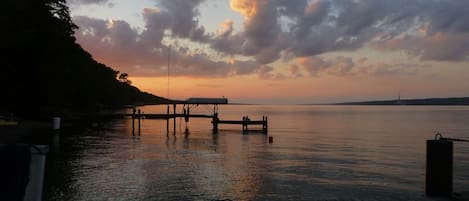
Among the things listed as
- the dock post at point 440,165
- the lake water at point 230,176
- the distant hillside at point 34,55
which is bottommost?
the lake water at point 230,176

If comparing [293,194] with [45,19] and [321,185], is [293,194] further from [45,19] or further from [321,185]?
[45,19]

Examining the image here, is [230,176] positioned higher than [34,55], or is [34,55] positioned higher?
[34,55]

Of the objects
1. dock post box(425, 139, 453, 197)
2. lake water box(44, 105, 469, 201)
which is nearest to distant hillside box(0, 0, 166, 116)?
lake water box(44, 105, 469, 201)

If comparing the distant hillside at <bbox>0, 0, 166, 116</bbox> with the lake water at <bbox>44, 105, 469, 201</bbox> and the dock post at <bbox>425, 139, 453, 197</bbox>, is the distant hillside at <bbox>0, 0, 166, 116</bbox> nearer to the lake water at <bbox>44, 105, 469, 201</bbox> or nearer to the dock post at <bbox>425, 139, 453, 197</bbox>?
the lake water at <bbox>44, 105, 469, 201</bbox>

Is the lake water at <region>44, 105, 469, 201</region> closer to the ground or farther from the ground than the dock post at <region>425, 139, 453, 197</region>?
closer to the ground

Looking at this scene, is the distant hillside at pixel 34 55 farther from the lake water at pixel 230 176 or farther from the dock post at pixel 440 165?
the dock post at pixel 440 165

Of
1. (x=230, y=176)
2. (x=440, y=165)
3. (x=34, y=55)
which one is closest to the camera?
(x=440, y=165)

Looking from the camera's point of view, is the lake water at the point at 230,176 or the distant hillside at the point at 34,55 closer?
the lake water at the point at 230,176

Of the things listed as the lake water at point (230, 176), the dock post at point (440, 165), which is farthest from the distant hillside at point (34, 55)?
the dock post at point (440, 165)

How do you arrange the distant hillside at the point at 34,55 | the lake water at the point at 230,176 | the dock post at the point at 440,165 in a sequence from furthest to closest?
the distant hillside at the point at 34,55, the lake water at the point at 230,176, the dock post at the point at 440,165

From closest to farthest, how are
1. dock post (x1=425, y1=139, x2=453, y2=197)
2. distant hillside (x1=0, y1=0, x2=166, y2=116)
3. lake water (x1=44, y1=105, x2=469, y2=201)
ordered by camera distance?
dock post (x1=425, y1=139, x2=453, y2=197) → lake water (x1=44, y1=105, x2=469, y2=201) → distant hillside (x1=0, y1=0, x2=166, y2=116)

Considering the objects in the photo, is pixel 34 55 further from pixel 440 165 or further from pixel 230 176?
pixel 440 165

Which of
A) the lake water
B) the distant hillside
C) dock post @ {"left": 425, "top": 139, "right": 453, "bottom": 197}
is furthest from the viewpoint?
the distant hillside

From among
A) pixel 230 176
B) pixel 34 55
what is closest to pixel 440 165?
pixel 230 176
